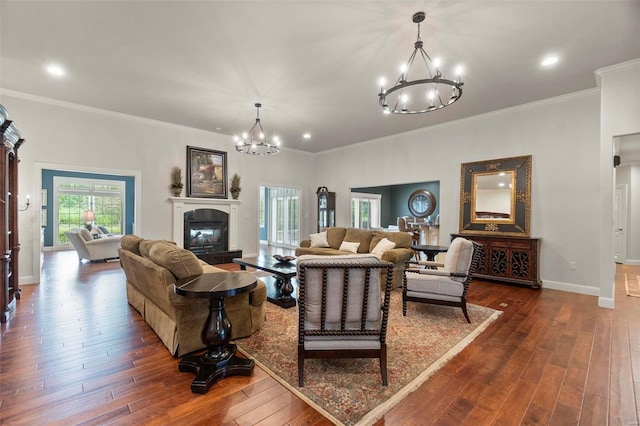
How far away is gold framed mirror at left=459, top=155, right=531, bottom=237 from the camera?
513cm

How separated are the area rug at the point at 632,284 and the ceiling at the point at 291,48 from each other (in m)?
3.42

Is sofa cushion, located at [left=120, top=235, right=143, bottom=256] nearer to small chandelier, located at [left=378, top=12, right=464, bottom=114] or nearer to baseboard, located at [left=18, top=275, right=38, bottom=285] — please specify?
baseboard, located at [left=18, top=275, right=38, bottom=285]

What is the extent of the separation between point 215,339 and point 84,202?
11.4 metres

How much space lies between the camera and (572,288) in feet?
15.4

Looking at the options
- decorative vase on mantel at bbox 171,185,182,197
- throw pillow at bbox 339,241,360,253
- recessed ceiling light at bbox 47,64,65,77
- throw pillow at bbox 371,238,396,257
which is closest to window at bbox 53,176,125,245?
decorative vase on mantel at bbox 171,185,182,197

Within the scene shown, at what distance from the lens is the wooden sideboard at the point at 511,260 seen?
482 centimetres

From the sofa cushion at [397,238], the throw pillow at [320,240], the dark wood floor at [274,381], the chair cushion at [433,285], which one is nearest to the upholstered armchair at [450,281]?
the chair cushion at [433,285]

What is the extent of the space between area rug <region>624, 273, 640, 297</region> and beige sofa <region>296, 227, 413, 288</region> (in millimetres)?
3510

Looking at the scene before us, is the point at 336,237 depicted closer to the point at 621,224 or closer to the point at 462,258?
the point at 462,258

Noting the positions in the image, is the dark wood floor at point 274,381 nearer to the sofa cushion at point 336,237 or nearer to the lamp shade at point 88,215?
the sofa cushion at point 336,237

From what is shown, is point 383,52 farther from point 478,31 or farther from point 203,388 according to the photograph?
point 203,388

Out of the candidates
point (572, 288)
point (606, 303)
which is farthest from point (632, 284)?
point (606, 303)

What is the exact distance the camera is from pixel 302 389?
209cm

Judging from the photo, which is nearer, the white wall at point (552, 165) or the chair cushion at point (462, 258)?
the chair cushion at point (462, 258)
